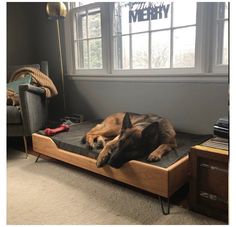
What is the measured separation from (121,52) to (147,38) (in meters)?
0.37

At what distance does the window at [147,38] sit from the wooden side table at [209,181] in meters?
0.91

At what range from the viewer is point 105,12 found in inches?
108

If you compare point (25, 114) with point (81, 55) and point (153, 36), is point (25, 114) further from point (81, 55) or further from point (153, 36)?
point (153, 36)

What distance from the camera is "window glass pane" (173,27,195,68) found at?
2203 mm

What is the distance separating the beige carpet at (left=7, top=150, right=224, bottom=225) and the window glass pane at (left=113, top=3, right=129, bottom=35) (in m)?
1.55

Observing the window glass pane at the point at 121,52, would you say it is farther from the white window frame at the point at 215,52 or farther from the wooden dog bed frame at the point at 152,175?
the wooden dog bed frame at the point at 152,175

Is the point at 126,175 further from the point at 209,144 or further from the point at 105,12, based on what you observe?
the point at 105,12

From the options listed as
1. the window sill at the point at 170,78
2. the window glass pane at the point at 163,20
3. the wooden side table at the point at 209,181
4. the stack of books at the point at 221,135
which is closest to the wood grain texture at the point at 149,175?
the wooden side table at the point at 209,181

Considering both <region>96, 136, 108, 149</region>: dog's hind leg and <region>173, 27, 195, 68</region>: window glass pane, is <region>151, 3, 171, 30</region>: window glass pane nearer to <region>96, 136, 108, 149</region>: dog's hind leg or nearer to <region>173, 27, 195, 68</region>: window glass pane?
<region>173, 27, 195, 68</region>: window glass pane

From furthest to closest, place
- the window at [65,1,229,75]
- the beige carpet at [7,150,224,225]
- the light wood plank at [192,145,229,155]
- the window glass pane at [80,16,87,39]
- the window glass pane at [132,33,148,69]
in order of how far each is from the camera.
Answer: the window glass pane at [80,16,87,39] < the window glass pane at [132,33,148,69] < the window at [65,1,229,75] < the beige carpet at [7,150,224,225] < the light wood plank at [192,145,229,155]

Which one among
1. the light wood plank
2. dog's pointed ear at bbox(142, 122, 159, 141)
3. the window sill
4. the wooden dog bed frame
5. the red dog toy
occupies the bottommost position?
the wooden dog bed frame

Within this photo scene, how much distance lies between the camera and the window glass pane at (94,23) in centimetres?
289

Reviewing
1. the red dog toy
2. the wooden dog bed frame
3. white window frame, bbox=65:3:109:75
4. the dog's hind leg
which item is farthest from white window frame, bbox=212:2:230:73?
the red dog toy
